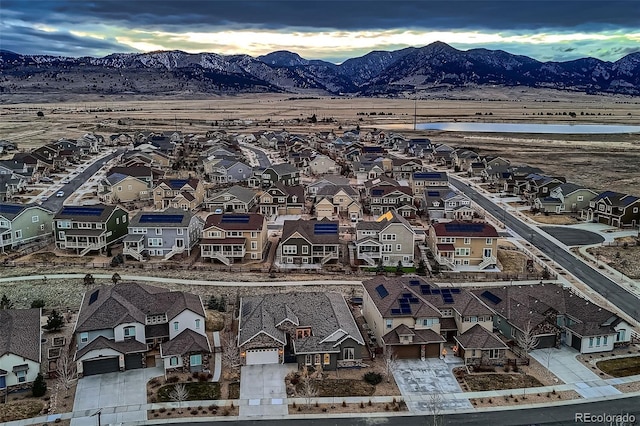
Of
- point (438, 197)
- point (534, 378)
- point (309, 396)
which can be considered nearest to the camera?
point (309, 396)

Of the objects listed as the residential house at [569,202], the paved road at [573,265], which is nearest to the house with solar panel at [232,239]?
the paved road at [573,265]

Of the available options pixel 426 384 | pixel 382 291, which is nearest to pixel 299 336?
pixel 382 291

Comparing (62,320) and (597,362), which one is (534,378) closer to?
(597,362)

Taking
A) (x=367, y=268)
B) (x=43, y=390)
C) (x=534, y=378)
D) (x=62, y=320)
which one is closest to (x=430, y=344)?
(x=534, y=378)

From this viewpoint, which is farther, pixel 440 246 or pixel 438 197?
pixel 438 197

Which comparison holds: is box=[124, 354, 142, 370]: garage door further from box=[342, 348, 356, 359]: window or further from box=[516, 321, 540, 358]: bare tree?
box=[516, 321, 540, 358]: bare tree

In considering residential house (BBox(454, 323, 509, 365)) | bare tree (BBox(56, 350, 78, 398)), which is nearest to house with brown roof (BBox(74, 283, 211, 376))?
bare tree (BBox(56, 350, 78, 398))
